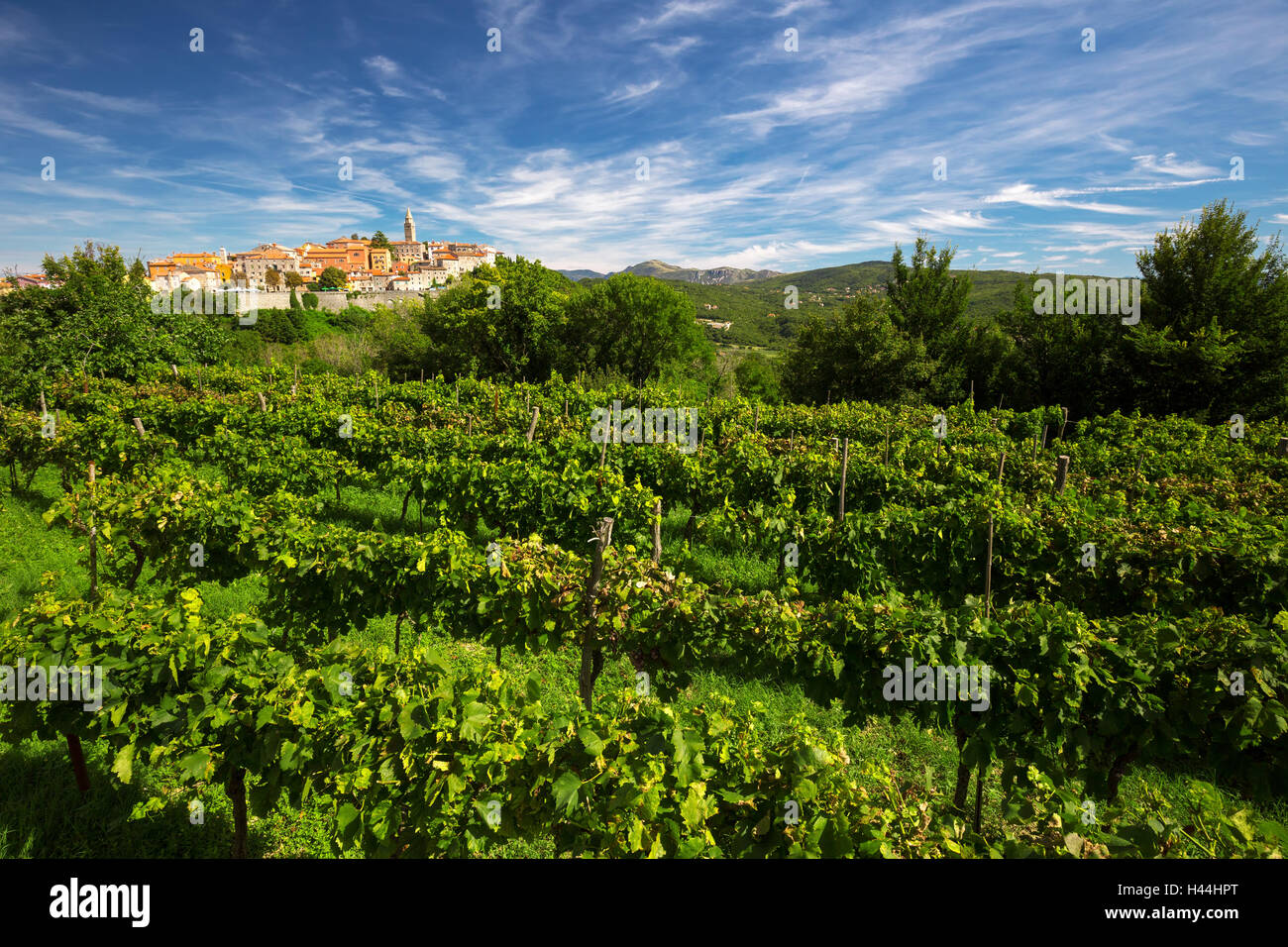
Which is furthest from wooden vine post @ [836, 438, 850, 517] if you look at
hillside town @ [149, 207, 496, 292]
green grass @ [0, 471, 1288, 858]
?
hillside town @ [149, 207, 496, 292]

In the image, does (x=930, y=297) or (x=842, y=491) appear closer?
(x=842, y=491)

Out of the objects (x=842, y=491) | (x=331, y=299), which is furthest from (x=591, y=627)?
(x=331, y=299)

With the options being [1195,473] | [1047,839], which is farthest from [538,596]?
[1195,473]

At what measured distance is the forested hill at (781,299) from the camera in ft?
269

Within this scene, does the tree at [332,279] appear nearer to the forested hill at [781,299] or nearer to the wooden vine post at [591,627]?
the forested hill at [781,299]
